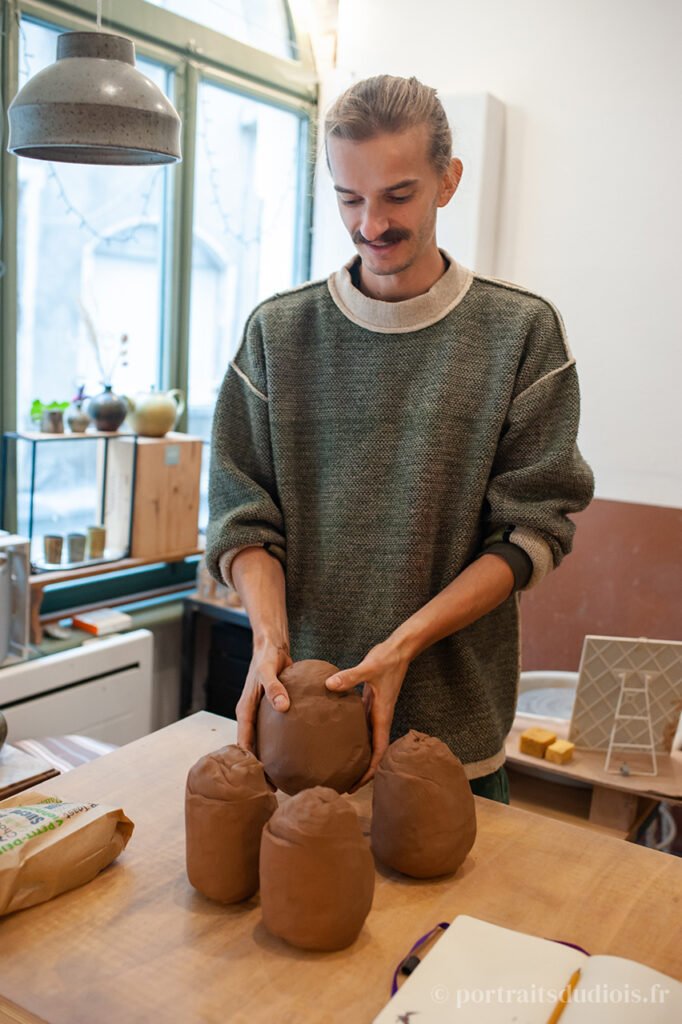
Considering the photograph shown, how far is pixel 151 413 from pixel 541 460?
1.99m

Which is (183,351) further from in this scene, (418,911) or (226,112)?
(418,911)

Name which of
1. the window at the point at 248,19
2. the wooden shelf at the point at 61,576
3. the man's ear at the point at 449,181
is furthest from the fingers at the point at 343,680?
the window at the point at 248,19

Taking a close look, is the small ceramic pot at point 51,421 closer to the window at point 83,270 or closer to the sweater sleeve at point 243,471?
the window at point 83,270

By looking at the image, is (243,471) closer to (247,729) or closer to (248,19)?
(247,729)

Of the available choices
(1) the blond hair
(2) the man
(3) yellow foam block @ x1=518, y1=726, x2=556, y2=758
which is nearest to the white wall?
(3) yellow foam block @ x1=518, y1=726, x2=556, y2=758

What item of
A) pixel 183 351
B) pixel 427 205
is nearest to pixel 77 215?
pixel 183 351

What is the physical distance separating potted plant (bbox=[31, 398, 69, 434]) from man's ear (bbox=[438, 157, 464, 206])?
1772 mm

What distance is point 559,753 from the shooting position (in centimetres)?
222

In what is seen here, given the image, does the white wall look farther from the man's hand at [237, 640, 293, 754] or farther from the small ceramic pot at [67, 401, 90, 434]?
the man's hand at [237, 640, 293, 754]

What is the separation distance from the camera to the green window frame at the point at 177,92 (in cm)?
277

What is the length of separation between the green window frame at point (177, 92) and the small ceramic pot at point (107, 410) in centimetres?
23

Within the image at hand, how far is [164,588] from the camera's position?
11.3 ft

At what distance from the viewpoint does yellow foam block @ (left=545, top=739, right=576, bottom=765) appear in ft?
7.28

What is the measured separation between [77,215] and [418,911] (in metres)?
2.56
